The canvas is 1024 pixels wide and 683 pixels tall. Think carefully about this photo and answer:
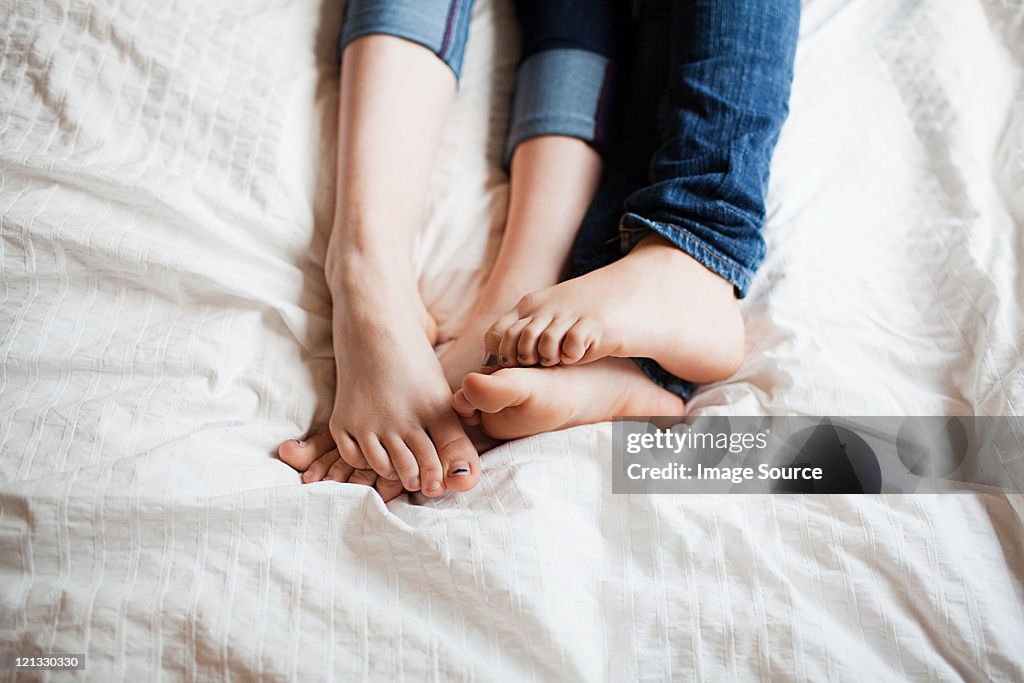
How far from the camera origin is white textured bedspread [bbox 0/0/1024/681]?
496mm

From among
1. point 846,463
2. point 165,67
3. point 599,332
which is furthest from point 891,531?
point 165,67

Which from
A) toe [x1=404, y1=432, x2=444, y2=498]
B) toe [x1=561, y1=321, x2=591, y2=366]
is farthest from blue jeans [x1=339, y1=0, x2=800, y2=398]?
toe [x1=404, y1=432, x2=444, y2=498]

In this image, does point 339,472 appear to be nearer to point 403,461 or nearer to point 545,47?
point 403,461

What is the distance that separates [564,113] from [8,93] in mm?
529

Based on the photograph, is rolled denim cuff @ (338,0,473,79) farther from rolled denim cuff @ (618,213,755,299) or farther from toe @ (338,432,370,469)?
toe @ (338,432,370,469)

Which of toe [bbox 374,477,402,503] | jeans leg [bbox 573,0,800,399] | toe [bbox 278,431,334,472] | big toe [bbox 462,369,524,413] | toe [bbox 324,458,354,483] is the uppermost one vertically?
jeans leg [bbox 573,0,800,399]

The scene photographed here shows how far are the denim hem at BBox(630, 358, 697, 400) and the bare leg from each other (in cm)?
12

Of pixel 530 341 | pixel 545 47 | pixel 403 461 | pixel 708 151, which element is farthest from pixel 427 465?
pixel 545 47

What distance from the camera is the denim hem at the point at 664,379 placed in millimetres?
690

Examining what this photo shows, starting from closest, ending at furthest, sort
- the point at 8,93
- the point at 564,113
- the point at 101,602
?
1. the point at 101,602
2. the point at 8,93
3. the point at 564,113

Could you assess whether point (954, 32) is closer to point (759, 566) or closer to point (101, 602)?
point (759, 566)

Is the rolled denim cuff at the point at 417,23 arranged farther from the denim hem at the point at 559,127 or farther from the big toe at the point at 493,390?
the big toe at the point at 493,390

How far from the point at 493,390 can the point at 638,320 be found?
14cm

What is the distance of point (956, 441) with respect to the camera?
0.62m
